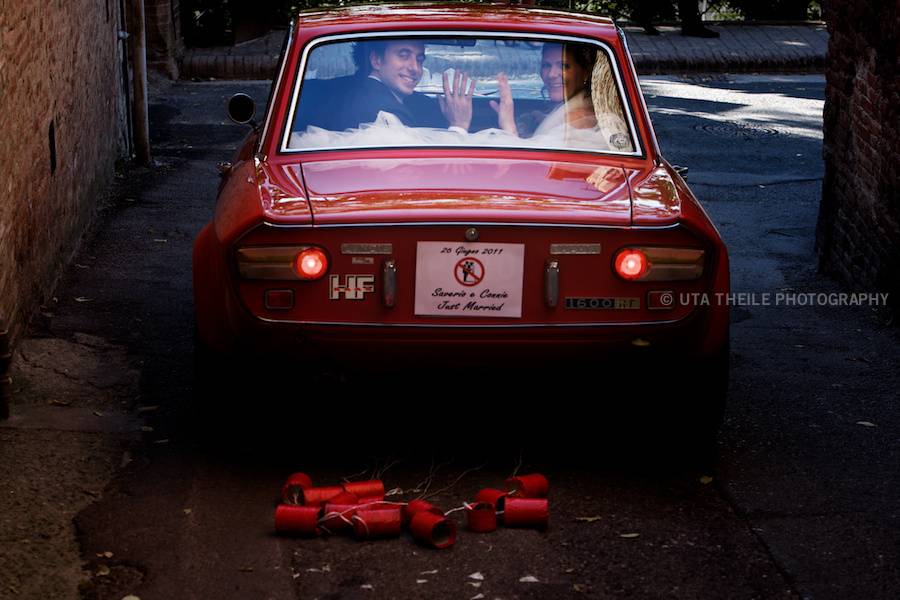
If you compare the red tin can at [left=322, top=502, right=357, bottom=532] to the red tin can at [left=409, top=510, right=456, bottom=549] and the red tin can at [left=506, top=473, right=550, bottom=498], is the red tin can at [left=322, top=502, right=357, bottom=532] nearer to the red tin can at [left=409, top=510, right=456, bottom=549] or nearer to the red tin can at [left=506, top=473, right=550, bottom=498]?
the red tin can at [left=409, top=510, right=456, bottom=549]

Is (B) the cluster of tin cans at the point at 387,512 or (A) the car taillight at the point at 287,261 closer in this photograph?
(B) the cluster of tin cans at the point at 387,512

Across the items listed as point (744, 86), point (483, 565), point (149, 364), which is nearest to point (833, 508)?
point (483, 565)

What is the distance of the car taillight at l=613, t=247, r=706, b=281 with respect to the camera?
4.72 meters

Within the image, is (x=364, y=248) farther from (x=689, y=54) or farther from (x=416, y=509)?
(x=689, y=54)

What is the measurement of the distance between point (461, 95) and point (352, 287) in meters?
1.44

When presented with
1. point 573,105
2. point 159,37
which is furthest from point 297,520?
point 159,37

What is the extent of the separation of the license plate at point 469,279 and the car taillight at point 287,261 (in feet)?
1.06

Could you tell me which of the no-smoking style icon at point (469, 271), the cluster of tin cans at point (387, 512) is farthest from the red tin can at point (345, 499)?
the no-smoking style icon at point (469, 271)

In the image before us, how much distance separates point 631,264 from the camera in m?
4.72

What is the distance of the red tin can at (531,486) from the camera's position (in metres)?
4.86

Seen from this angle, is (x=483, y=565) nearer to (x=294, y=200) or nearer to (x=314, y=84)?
(x=294, y=200)

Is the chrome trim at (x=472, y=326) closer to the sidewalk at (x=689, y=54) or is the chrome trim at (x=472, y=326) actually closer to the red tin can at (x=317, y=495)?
the red tin can at (x=317, y=495)

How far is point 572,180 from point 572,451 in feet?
3.50

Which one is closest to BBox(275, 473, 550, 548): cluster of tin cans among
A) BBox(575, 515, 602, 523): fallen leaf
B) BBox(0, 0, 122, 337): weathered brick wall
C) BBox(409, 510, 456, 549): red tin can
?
BBox(409, 510, 456, 549): red tin can
